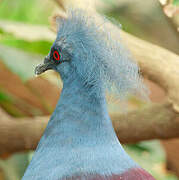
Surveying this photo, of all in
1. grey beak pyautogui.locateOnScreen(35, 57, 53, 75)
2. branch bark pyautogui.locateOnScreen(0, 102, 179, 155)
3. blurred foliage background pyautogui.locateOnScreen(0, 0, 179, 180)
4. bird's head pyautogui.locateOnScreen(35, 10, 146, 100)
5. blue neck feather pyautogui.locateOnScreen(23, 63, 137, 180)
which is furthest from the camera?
blurred foliage background pyautogui.locateOnScreen(0, 0, 179, 180)

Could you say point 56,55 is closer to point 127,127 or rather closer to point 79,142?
point 79,142

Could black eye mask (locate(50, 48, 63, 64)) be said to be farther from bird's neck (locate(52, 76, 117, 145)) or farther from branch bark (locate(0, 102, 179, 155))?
branch bark (locate(0, 102, 179, 155))

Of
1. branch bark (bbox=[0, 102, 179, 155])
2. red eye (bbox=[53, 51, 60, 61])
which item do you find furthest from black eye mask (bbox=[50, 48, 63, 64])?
branch bark (bbox=[0, 102, 179, 155])

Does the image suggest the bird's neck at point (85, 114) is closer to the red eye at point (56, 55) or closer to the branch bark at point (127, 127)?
the red eye at point (56, 55)

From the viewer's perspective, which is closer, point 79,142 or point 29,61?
point 79,142

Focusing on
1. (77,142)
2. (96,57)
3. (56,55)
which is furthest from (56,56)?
(77,142)

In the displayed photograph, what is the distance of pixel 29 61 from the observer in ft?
7.15

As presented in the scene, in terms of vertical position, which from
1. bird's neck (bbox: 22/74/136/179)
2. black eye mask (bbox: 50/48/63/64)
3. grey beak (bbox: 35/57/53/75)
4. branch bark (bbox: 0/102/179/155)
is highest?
black eye mask (bbox: 50/48/63/64)

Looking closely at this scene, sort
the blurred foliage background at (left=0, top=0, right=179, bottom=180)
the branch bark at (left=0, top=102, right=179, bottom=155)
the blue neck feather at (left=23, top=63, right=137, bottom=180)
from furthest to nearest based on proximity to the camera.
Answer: the blurred foliage background at (left=0, top=0, right=179, bottom=180)
the branch bark at (left=0, top=102, right=179, bottom=155)
the blue neck feather at (left=23, top=63, right=137, bottom=180)

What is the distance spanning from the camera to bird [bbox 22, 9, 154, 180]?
1249mm

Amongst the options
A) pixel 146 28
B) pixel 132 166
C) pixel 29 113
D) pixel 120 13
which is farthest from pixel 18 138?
pixel 146 28

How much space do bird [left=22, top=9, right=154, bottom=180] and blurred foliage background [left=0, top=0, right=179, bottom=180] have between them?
13.9 inches

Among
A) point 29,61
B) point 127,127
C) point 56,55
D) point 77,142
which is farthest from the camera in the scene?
point 29,61

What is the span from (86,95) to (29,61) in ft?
3.01
